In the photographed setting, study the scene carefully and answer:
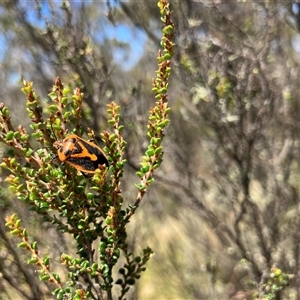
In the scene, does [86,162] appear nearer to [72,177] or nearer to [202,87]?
[72,177]

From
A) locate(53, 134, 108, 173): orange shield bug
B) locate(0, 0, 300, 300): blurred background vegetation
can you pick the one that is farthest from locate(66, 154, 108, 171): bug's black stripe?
locate(0, 0, 300, 300): blurred background vegetation

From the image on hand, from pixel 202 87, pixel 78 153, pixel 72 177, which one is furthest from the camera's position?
pixel 202 87

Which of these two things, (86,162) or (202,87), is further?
(202,87)

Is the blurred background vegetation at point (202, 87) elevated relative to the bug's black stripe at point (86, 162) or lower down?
elevated

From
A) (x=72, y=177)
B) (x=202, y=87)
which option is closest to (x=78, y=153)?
(x=72, y=177)

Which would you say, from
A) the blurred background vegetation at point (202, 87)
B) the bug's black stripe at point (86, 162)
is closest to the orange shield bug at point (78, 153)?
the bug's black stripe at point (86, 162)

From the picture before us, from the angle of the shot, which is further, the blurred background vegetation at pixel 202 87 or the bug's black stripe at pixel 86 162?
the blurred background vegetation at pixel 202 87

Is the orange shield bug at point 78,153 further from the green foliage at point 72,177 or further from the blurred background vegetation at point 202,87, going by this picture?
the blurred background vegetation at point 202,87

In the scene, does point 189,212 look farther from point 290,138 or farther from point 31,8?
point 31,8

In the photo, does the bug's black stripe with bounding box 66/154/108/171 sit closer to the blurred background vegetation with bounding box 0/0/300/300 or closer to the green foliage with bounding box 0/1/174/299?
the green foliage with bounding box 0/1/174/299

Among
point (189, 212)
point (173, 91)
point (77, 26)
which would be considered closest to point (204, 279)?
point (189, 212)
